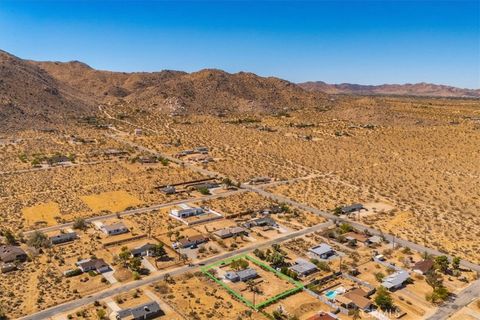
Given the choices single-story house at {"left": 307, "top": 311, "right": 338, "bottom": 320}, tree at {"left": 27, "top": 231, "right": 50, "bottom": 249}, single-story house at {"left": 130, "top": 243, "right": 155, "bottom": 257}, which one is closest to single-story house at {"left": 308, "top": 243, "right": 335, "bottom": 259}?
single-story house at {"left": 307, "top": 311, "right": 338, "bottom": 320}

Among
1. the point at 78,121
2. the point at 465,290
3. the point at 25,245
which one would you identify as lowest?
the point at 465,290

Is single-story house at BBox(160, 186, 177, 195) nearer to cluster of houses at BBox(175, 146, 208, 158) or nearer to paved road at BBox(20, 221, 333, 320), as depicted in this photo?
paved road at BBox(20, 221, 333, 320)

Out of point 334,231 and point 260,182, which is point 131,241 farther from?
Answer: point 260,182

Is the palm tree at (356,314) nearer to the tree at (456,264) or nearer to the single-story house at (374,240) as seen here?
the tree at (456,264)

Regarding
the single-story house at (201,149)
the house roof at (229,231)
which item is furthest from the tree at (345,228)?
the single-story house at (201,149)

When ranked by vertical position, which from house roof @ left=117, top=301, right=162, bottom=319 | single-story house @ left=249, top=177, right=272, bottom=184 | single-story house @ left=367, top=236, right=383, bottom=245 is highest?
single-story house @ left=249, top=177, right=272, bottom=184

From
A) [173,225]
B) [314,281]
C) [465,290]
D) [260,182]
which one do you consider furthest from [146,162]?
[465,290]
